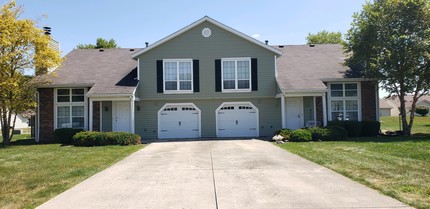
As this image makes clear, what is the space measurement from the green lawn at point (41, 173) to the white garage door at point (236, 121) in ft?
25.1

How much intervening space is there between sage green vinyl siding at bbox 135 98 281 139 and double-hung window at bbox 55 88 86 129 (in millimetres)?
3459

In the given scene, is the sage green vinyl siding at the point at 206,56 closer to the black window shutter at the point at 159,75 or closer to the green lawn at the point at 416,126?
the black window shutter at the point at 159,75

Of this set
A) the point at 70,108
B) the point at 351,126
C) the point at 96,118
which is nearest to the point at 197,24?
the point at 96,118

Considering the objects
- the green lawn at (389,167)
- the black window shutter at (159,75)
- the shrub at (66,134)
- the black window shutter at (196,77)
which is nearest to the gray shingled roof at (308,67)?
the black window shutter at (196,77)

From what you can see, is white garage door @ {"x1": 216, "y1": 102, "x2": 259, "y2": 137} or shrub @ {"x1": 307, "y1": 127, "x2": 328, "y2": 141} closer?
shrub @ {"x1": 307, "y1": 127, "x2": 328, "y2": 141}

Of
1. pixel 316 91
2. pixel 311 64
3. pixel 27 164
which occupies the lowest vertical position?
pixel 27 164

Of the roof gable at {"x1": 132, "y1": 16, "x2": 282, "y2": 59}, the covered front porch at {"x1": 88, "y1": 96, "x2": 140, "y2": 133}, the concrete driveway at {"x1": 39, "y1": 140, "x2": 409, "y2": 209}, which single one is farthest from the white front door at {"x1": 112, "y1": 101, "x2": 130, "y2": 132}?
the concrete driveway at {"x1": 39, "y1": 140, "x2": 409, "y2": 209}

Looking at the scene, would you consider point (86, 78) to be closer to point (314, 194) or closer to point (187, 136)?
point (187, 136)

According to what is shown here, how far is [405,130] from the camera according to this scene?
770 inches

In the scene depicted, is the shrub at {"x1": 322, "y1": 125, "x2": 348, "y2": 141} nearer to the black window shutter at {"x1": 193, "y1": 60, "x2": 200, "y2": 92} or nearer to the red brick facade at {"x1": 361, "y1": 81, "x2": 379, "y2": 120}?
the red brick facade at {"x1": 361, "y1": 81, "x2": 379, "y2": 120}

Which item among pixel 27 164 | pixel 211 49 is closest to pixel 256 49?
pixel 211 49

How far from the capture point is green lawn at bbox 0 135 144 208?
6.72m

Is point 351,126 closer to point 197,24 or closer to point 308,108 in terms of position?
point 308,108

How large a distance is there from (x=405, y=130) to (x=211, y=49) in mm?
12267
